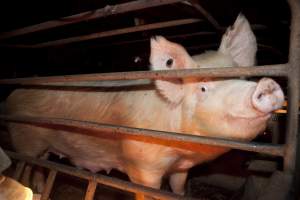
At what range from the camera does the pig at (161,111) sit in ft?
5.70

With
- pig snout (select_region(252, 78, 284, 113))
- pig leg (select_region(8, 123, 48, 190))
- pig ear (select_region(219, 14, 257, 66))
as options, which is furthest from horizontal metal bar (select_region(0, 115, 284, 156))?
pig ear (select_region(219, 14, 257, 66))

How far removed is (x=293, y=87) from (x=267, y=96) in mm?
275

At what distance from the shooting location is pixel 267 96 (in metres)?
1.48

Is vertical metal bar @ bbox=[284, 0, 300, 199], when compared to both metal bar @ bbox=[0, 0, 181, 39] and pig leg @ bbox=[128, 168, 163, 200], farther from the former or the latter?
pig leg @ bbox=[128, 168, 163, 200]

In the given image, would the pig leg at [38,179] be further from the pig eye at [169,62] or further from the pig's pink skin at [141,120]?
the pig eye at [169,62]

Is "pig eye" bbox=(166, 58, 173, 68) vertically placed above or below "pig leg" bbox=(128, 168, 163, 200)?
above

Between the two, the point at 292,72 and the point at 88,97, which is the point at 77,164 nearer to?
the point at 88,97

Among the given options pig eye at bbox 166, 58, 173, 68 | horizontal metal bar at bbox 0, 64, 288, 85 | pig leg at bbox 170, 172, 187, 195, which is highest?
pig eye at bbox 166, 58, 173, 68

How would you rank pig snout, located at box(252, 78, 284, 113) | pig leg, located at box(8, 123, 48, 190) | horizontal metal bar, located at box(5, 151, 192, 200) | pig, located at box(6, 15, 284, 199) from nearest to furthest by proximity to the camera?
pig snout, located at box(252, 78, 284, 113), horizontal metal bar, located at box(5, 151, 192, 200), pig, located at box(6, 15, 284, 199), pig leg, located at box(8, 123, 48, 190)

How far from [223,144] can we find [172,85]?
82 centimetres

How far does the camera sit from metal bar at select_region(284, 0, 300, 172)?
1.17 m

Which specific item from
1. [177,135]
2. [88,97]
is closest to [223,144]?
[177,135]

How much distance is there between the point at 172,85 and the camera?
2.07 meters

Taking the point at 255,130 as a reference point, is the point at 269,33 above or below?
above
